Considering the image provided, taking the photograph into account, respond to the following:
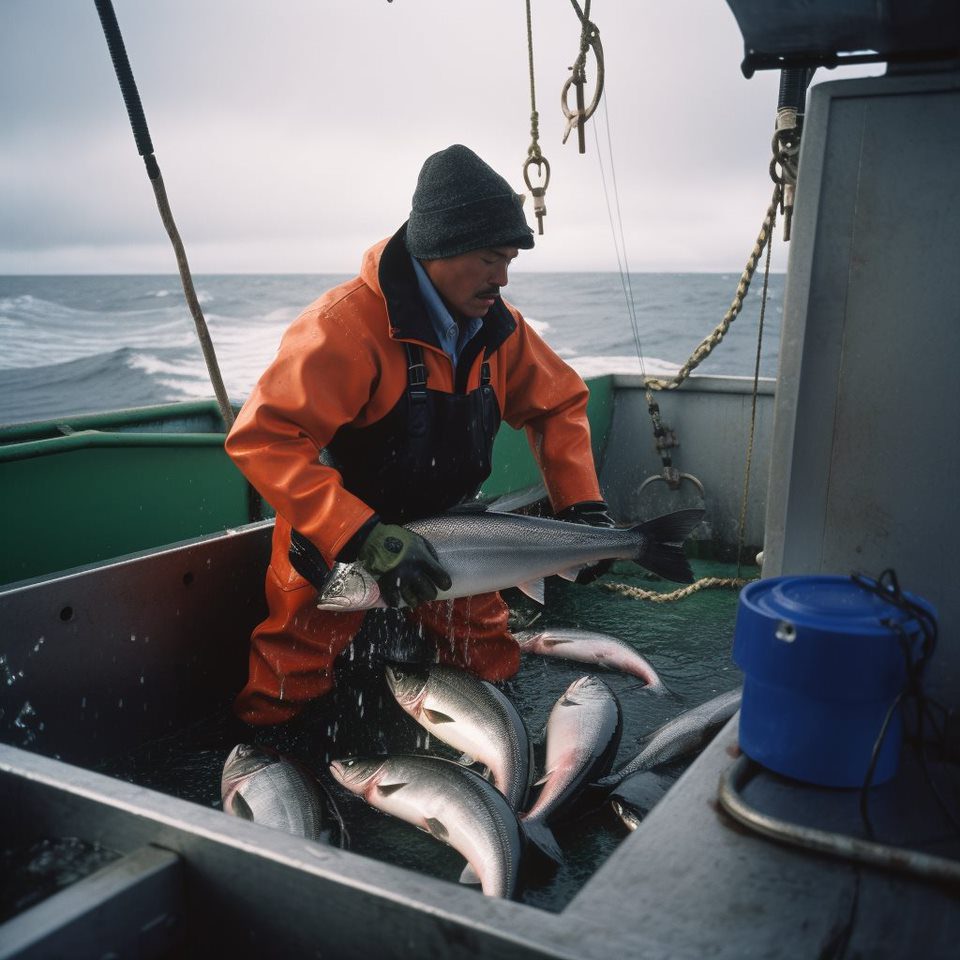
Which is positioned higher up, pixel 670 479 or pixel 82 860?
pixel 82 860

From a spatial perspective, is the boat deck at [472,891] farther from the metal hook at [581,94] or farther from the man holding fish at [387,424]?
the metal hook at [581,94]

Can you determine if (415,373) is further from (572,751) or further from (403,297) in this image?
(572,751)

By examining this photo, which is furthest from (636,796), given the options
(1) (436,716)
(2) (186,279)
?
(2) (186,279)

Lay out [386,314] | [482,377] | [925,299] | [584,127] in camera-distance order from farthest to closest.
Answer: [584,127] < [482,377] < [386,314] < [925,299]

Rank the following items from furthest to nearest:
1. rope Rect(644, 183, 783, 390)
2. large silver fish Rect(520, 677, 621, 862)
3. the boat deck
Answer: rope Rect(644, 183, 783, 390)
large silver fish Rect(520, 677, 621, 862)
the boat deck

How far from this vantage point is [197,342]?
33938 mm

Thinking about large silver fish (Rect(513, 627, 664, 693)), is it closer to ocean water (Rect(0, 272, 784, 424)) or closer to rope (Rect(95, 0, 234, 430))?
rope (Rect(95, 0, 234, 430))

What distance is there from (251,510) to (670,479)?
10.0 feet

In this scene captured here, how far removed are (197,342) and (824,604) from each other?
113ft

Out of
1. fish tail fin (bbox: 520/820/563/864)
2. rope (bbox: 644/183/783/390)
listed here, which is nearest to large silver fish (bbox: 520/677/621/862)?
fish tail fin (bbox: 520/820/563/864)

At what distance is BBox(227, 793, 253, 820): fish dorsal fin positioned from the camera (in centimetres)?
265

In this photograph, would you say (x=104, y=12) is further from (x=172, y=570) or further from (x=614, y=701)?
(x=614, y=701)

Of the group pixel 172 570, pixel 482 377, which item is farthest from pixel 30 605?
pixel 482 377

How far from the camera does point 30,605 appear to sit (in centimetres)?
297
